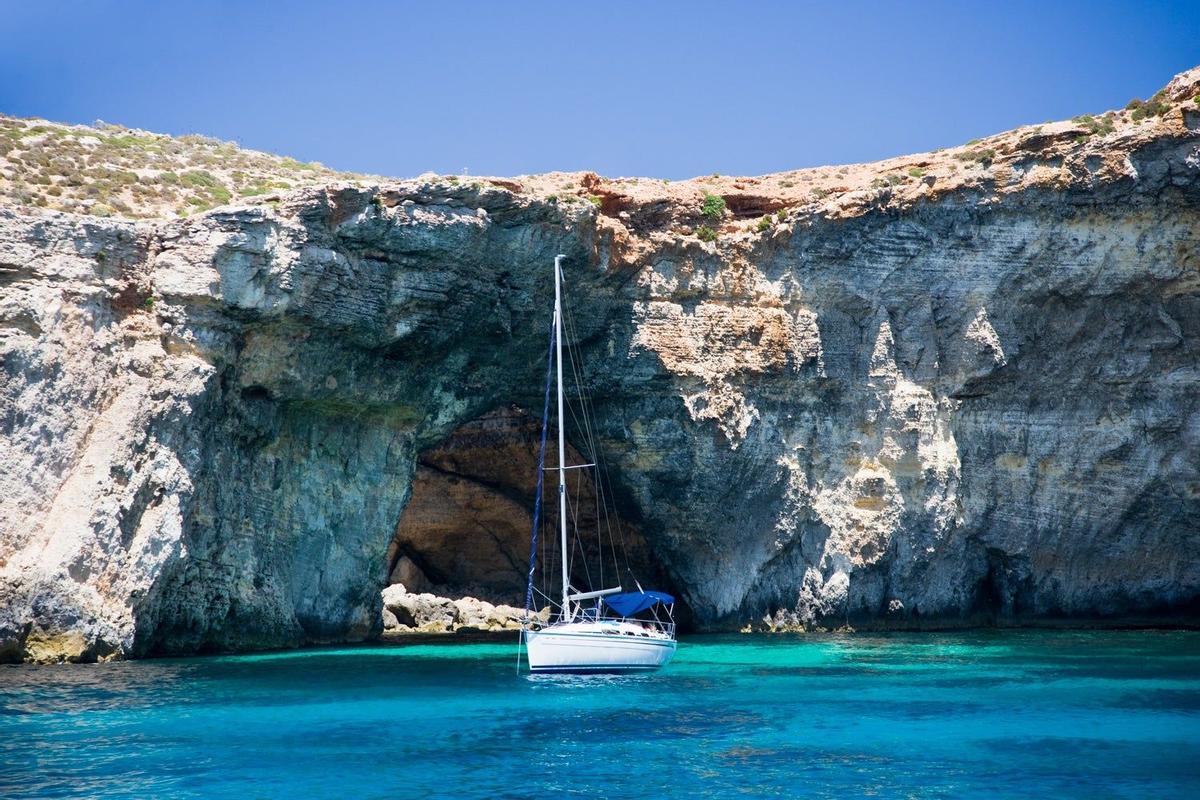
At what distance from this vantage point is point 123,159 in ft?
125

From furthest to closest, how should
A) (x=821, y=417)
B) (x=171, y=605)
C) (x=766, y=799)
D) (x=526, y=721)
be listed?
(x=821, y=417) → (x=171, y=605) → (x=526, y=721) → (x=766, y=799)

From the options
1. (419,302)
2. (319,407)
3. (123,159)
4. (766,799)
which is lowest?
(766,799)

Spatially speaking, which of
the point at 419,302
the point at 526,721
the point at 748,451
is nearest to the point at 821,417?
the point at 748,451

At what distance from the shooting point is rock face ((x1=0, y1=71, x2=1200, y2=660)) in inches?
1182

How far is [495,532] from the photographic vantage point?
44750 mm

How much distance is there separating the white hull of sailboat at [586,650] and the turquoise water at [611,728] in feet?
1.31

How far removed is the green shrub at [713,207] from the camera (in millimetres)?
35938

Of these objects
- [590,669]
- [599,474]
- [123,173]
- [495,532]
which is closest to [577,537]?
[495,532]


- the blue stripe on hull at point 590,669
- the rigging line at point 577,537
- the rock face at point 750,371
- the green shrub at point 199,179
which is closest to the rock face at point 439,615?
the rigging line at point 577,537

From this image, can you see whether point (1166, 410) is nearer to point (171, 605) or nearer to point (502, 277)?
point (502, 277)

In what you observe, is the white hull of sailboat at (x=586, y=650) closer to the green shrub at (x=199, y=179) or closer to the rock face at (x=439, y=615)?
the rock face at (x=439, y=615)

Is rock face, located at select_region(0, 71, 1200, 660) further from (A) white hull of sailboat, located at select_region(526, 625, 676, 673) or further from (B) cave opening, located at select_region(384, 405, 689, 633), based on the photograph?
(A) white hull of sailboat, located at select_region(526, 625, 676, 673)

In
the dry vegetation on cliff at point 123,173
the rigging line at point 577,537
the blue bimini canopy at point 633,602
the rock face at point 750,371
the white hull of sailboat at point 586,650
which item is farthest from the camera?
the rigging line at point 577,537

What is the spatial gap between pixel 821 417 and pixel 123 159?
23.3 metres
